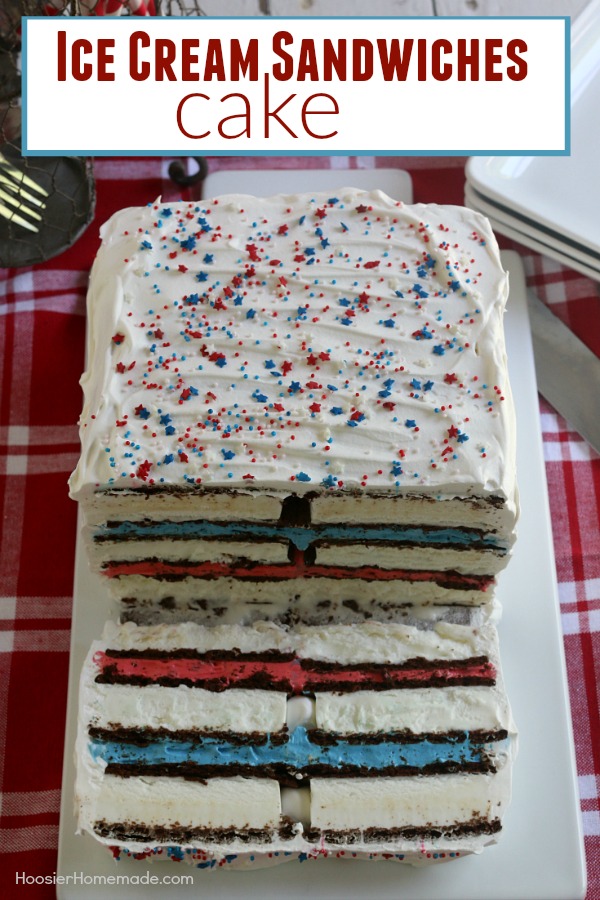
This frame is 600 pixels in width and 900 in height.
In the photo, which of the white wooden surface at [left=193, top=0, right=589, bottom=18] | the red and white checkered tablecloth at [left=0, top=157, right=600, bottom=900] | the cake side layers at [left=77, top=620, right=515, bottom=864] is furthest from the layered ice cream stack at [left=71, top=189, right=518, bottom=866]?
the white wooden surface at [left=193, top=0, right=589, bottom=18]

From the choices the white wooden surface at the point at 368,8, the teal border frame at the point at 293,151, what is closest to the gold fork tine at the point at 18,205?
the teal border frame at the point at 293,151

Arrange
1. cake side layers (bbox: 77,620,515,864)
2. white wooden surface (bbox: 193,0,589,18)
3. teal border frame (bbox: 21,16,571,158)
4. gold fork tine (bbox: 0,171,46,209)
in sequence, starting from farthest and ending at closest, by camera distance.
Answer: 1. white wooden surface (bbox: 193,0,589,18)
2. gold fork tine (bbox: 0,171,46,209)
3. teal border frame (bbox: 21,16,571,158)
4. cake side layers (bbox: 77,620,515,864)

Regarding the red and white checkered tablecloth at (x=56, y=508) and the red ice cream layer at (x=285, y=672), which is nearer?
A: the red ice cream layer at (x=285, y=672)

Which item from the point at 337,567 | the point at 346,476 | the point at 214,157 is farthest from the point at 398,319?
the point at 214,157

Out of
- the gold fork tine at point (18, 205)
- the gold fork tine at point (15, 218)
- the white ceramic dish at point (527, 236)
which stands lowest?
the white ceramic dish at point (527, 236)

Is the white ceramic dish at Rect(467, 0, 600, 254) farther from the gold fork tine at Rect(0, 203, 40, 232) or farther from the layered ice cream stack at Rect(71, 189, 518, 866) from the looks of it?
the gold fork tine at Rect(0, 203, 40, 232)

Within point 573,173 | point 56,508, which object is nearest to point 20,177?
point 56,508

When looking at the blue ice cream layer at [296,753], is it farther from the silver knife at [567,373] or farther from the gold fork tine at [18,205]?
the gold fork tine at [18,205]
